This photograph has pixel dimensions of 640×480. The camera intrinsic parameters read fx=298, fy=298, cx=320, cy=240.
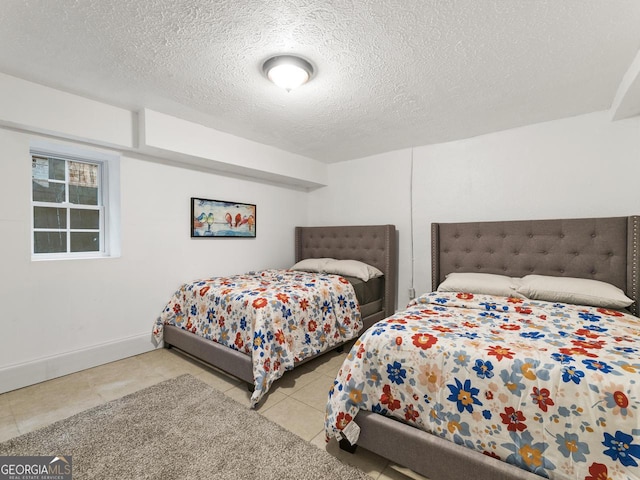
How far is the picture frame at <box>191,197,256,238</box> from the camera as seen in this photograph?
10.8 feet

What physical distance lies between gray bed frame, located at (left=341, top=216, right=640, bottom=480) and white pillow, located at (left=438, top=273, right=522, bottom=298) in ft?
1.34

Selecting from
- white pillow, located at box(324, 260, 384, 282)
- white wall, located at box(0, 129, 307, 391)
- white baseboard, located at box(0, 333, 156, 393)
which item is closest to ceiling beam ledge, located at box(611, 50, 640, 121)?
white pillow, located at box(324, 260, 384, 282)

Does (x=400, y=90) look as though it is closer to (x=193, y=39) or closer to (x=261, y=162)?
(x=193, y=39)

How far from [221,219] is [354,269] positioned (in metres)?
1.67

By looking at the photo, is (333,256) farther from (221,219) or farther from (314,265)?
(221,219)

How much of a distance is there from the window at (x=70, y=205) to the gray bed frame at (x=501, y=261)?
2793 millimetres

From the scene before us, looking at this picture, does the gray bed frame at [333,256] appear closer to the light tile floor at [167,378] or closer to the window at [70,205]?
the light tile floor at [167,378]

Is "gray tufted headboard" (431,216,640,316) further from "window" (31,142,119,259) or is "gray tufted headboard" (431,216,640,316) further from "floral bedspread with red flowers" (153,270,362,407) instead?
"window" (31,142,119,259)

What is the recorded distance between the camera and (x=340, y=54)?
1789 millimetres

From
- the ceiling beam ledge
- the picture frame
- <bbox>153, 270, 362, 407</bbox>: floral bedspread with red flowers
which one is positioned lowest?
<bbox>153, 270, 362, 407</bbox>: floral bedspread with red flowers

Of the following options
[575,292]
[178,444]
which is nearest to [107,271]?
[178,444]

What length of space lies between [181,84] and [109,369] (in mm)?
2422

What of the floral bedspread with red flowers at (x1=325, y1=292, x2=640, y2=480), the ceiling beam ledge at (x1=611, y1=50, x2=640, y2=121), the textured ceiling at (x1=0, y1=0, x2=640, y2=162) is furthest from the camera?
the ceiling beam ledge at (x1=611, y1=50, x2=640, y2=121)

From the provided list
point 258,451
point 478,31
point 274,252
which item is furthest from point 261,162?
point 258,451
